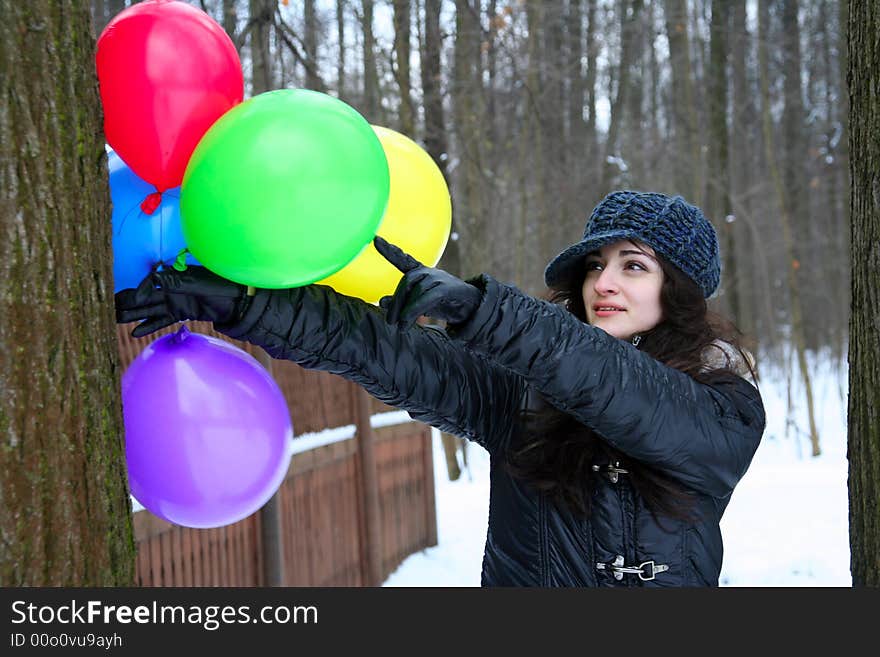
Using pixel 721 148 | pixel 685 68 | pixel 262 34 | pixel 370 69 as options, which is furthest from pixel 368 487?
pixel 685 68

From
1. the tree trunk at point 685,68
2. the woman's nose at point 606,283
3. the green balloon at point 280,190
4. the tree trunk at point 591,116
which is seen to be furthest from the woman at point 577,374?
the tree trunk at point 591,116

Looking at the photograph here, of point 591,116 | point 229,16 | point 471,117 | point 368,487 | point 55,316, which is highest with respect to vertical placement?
point 591,116

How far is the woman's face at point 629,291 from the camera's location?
2.17 m

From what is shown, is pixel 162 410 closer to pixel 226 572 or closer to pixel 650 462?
pixel 650 462

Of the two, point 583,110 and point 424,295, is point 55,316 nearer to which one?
point 424,295

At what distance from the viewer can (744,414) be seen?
80.3 inches

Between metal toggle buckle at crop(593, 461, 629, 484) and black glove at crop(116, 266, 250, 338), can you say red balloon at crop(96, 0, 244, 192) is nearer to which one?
black glove at crop(116, 266, 250, 338)

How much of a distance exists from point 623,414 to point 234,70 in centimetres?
106

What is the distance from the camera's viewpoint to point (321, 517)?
5281 millimetres

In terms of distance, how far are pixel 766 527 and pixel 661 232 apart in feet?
19.0

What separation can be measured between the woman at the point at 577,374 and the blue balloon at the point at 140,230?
0.06 meters

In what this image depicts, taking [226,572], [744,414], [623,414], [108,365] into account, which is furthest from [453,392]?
[226,572]

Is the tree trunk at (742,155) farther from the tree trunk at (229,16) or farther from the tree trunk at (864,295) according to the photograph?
the tree trunk at (864,295)

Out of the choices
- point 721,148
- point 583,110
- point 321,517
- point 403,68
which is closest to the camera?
point 321,517
